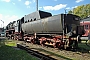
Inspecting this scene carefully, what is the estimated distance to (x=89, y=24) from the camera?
29734mm

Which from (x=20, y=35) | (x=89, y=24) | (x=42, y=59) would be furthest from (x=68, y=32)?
(x=89, y=24)

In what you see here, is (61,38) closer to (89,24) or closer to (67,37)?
(67,37)

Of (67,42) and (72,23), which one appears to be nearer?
(67,42)

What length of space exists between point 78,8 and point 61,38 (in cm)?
8495

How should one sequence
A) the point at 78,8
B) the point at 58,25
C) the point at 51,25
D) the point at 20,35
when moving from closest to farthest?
1. the point at 58,25
2. the point at 51,25
3. the point at 20,35
4. the point at 78,8

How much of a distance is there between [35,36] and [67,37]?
6105mm

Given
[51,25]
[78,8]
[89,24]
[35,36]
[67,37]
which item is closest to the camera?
[67,37]

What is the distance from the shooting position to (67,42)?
424 inches

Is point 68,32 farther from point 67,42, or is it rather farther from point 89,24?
point 89,24

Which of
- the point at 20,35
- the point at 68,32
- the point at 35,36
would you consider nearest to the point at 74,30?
the point at 68,32

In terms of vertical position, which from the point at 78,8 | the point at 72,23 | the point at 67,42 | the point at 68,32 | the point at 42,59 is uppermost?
the point at 78,8

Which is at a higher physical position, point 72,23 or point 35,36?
point 72,23

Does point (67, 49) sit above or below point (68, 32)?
below

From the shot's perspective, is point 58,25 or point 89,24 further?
point 89,24
